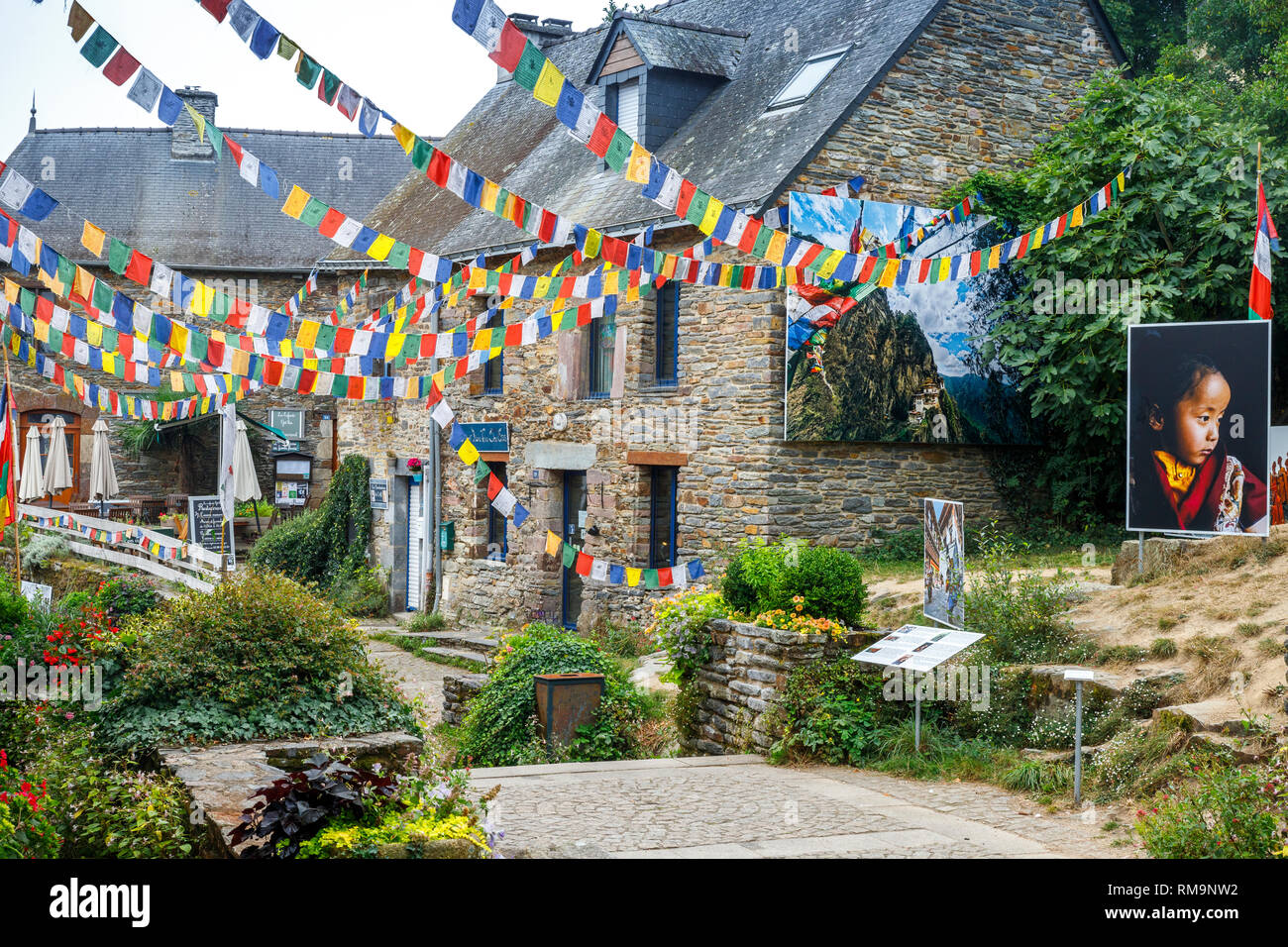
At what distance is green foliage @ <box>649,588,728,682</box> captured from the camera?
9914mm

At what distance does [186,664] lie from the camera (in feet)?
23.2

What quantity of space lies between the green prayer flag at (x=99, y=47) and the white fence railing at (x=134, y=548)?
9070 mm

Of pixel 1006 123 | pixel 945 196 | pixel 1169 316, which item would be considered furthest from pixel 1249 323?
pixel 1006 123

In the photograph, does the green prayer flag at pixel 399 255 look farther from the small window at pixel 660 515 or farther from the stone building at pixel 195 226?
the stone building at pixel 195 226

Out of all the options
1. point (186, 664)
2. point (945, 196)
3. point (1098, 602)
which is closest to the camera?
point (186, 664)

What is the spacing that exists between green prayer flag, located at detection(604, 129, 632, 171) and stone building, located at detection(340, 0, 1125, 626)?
251 inches

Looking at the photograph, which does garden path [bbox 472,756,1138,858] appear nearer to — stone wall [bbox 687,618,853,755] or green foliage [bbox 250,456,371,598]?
stone wall [bbox 687,618,853,755]

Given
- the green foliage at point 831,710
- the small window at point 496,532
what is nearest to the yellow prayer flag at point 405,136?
the green foliage at point 831,710

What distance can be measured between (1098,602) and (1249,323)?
2370 mm

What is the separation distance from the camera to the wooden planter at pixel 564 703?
9.34 meters

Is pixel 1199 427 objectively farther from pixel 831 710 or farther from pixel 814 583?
pixel 831 710
